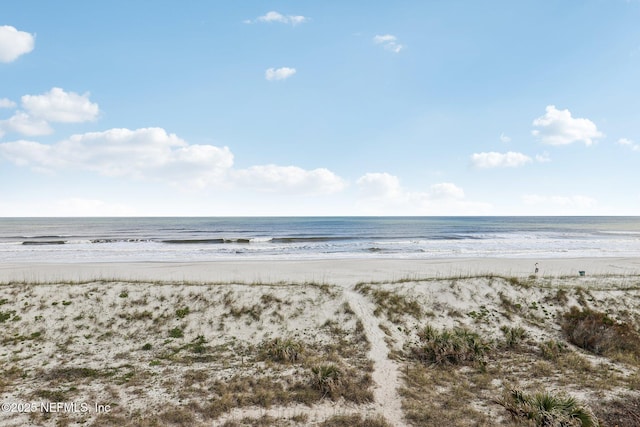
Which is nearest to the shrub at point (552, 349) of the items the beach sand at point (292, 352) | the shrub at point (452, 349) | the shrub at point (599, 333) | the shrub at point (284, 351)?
the beach sand at point (292, 352)

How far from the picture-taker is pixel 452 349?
45.2 ft

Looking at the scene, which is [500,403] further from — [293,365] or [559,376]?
[293,365]

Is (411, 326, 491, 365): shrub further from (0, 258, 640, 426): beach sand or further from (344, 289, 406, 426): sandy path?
(344, 289, 406, 426): sandy path

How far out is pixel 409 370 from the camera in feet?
41.8

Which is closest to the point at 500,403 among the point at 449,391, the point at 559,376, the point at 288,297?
the point at 449,391

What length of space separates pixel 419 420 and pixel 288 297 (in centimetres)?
959

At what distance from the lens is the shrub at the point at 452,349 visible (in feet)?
44.8

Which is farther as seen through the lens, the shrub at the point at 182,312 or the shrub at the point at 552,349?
the shrub at the point at 182,312

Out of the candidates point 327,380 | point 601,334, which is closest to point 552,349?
point 601,334

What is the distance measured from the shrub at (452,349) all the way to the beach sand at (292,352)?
32 cm

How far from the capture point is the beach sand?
10141mm

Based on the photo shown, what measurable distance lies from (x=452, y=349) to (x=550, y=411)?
442cm

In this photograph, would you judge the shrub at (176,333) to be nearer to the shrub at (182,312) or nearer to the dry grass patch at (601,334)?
the shrub at (182,312)

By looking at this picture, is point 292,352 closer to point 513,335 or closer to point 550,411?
point 550,411
